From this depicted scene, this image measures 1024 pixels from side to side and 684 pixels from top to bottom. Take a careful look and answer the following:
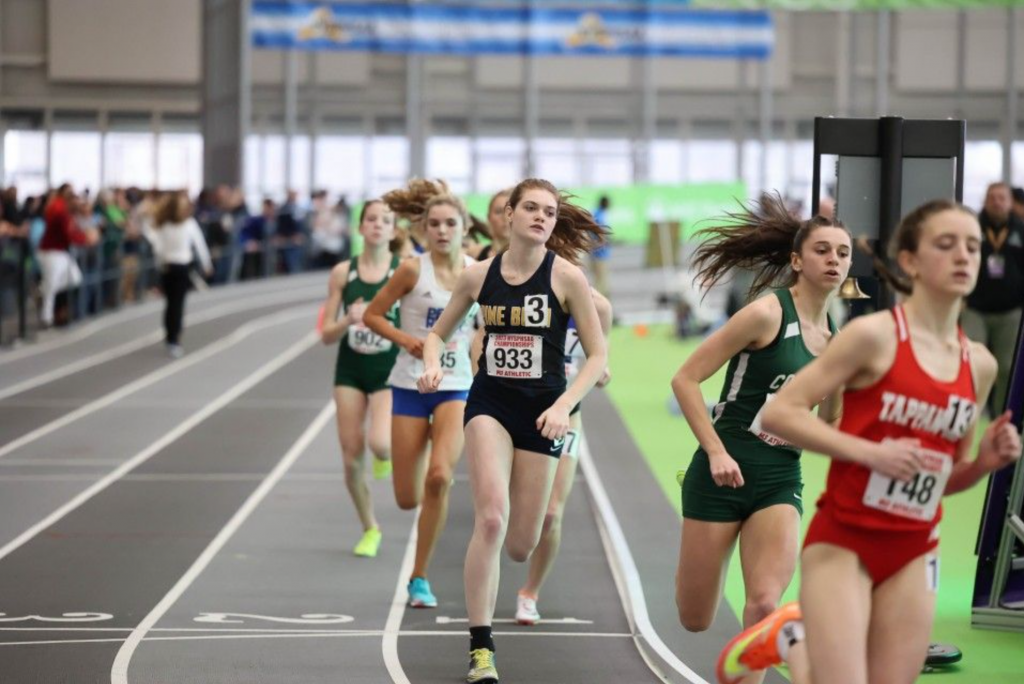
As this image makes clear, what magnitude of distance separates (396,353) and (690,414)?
412 cm

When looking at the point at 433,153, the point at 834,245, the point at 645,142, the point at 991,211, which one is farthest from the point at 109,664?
the point at 433,153

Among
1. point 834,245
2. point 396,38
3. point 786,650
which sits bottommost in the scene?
point 786,650

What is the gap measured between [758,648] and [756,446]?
Result: 3.47ft

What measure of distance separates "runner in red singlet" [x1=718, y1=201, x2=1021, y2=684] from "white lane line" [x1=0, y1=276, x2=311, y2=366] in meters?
17.0

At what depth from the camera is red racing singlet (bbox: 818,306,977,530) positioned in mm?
4770

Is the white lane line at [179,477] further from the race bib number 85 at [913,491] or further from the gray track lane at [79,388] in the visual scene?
the race bib number 85 at [913,491]

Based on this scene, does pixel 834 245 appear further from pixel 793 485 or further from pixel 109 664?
pixel 109 664

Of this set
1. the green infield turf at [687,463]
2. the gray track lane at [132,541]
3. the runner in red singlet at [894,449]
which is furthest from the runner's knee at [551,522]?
the runner in red singlet at [894,449]

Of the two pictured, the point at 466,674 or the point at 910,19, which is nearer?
the point at 466,674

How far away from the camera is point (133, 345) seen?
23.0 meters

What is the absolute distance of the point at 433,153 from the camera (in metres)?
44.0

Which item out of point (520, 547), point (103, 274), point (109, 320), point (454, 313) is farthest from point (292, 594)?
point (103, 274)

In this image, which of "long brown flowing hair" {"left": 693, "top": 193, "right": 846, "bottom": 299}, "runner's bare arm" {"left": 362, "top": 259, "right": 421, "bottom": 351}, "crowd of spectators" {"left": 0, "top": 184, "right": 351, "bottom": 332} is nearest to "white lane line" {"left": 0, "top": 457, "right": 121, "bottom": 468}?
"runner's bare arm" {"left": 362, "top": 259, "right": 421, "bottom": 351}

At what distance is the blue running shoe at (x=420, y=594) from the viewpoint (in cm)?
920
